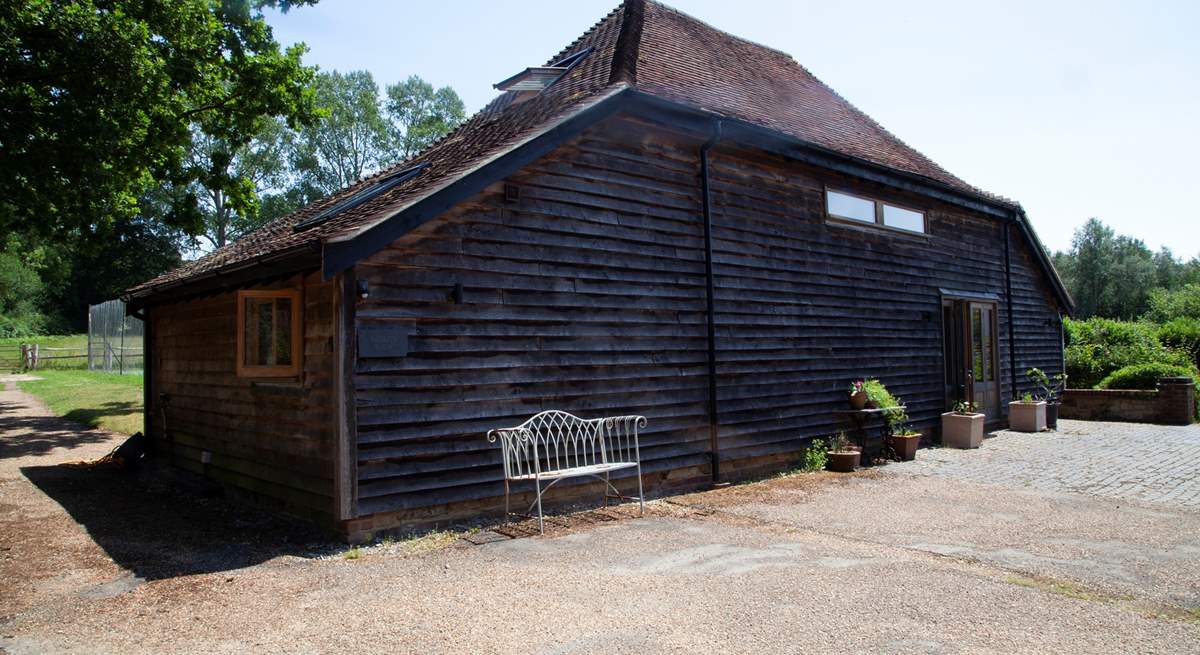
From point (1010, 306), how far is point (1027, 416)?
218 centimetres

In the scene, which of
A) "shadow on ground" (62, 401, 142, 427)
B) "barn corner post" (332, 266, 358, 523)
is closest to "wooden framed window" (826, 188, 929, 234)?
"barn corner post" (332, 266, 358, 523)

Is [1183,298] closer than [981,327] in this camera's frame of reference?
No

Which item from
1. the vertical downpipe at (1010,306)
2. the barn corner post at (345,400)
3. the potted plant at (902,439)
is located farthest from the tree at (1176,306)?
the barn corner post at (345,400)

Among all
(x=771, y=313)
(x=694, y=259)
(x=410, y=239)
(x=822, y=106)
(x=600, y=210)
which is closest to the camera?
(x=410, y=239)

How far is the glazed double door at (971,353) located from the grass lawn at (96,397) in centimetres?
1544

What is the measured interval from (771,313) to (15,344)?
5012 centimetres

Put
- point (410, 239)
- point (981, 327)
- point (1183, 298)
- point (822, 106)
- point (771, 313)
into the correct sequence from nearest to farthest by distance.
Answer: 1. point (410, 239)
2. point (771, 313)
3. point (822, 106)
4. point (981, 327)
5. point (1183, 298)

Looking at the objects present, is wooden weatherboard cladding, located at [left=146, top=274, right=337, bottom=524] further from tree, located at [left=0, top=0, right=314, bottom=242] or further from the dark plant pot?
the dark plant pot

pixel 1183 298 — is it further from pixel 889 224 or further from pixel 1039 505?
pixel 1039 505


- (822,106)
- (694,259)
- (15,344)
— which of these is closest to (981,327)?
(822,106)

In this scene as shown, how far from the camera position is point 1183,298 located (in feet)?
144

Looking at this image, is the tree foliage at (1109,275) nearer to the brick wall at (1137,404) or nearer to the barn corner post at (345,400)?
the brick wall at (1137,404)

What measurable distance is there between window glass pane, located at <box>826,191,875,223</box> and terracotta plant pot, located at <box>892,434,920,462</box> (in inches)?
129

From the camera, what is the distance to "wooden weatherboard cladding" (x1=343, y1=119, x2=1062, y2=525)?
6637 millimetres
